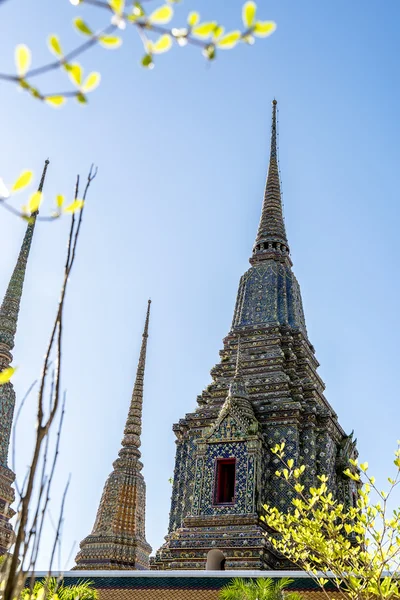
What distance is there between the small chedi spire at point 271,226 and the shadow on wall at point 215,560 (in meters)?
11.7

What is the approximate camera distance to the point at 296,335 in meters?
20.9

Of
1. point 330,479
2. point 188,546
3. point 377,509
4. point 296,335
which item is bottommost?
point 377,509

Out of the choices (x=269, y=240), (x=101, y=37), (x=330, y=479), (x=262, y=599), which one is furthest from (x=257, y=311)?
(x=101, y=37)

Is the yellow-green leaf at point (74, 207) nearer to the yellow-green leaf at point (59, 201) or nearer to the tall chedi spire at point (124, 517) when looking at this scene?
the yellow-green leaf at point (59, 201)

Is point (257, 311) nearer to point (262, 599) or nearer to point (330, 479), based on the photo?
point (330, 479)

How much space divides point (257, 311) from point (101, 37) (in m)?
19.5

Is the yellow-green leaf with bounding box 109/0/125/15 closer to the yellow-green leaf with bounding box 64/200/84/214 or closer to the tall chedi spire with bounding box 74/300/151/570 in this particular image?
the yellow-green leaf with bounding box 64/200/84/214

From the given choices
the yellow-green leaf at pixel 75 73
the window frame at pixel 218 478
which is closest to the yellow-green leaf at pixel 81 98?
the yellow-green leaf at pixel 75 73

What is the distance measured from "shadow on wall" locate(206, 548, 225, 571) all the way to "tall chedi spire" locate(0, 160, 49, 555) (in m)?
6.26

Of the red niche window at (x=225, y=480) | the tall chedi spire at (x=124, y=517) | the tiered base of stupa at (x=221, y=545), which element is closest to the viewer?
the tiered base of stupa at (x=221, y=545)

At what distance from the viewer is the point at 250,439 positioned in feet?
55.3

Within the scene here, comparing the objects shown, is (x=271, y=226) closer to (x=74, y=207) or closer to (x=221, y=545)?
(x=221, y=545)

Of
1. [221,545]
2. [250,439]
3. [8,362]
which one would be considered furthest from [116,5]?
[8,362]

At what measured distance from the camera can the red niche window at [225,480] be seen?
16.7 meters
